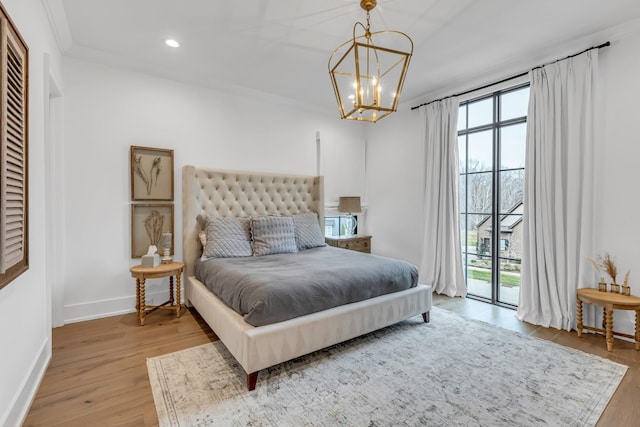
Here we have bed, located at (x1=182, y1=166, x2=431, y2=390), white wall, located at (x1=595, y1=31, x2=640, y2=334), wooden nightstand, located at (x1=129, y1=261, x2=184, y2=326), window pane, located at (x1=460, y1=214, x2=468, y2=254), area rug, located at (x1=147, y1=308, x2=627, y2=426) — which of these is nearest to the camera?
area rug, located at (x1=147, y1=308, x2=627, y2=426)

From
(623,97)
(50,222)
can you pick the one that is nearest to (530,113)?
(623,97)

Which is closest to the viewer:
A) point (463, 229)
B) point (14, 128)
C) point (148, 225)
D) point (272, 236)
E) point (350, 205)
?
point (14, 128)

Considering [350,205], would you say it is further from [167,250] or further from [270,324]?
[270,324]

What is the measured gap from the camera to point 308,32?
2768 mm

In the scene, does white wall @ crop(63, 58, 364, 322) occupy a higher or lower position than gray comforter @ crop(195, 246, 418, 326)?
higher

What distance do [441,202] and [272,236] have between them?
233cm

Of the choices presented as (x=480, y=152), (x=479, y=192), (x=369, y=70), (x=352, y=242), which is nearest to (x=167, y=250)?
(x=352, y=242)

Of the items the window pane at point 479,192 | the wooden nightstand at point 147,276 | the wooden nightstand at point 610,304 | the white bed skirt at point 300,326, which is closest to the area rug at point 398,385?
the white bed skirt at point 300,326

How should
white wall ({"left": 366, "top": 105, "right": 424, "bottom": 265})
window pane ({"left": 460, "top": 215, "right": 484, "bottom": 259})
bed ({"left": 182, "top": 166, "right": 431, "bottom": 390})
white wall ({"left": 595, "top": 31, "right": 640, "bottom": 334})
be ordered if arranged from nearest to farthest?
bed ({"left": 182, "top": 166, "right": 431, "bottom": 390}), white wall ({"left": 595, "top": 31, "right": 640, "bottom": 334}), window pane ({"left": 460, "top": 215, "right": 484, "bottom": 259}), white wall ({"left": 366, "top": 105, "right": 424, "bottom": 265})

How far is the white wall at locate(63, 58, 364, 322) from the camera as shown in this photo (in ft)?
10.2

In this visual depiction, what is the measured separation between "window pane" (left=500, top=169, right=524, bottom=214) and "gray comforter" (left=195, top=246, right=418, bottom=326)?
1597mm

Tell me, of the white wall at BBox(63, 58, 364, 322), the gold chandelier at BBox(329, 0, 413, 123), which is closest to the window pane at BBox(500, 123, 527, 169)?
the gold chandelier at BBox(329, 0, 413, 123)

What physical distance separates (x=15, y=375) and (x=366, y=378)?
81.9 inches

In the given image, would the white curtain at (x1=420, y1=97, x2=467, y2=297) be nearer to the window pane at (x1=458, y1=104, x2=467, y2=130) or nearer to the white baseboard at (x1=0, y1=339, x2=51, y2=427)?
the window pane at (x1=458, y1=104, x2=467, y2=130)
